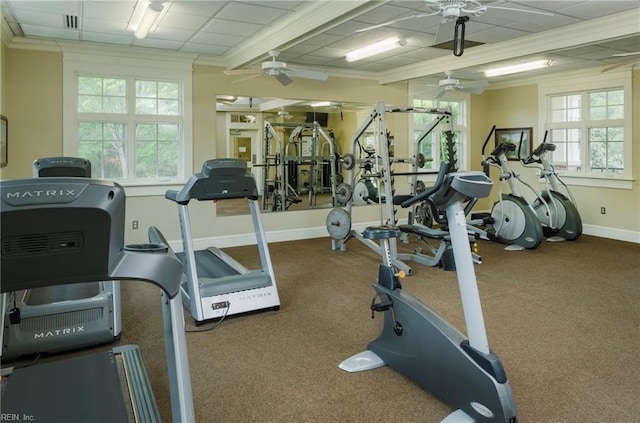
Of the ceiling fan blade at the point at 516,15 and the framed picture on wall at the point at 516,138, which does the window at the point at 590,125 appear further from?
the ceiling fan blade at the point at 516,15

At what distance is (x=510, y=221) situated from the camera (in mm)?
6371

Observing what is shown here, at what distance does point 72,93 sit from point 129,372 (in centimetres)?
431

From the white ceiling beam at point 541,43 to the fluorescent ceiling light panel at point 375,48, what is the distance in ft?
3.49

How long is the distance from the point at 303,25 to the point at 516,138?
557 centimetres

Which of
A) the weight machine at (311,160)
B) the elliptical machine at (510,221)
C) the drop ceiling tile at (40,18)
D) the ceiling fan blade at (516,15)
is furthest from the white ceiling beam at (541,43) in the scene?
the drop ceiling tile at (40,18)

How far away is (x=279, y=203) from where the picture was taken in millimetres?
7059

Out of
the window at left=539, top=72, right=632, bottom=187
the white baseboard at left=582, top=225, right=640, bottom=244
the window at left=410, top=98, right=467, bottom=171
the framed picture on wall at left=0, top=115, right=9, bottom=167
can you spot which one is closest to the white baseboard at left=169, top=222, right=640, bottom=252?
the white baseboard at left=582, top=225, right=640, bottom=244

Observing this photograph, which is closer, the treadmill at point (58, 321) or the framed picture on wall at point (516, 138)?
the treadmill at point (58, 321)

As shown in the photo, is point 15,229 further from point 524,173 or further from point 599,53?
point 524,173

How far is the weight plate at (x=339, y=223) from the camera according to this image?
5.80 m

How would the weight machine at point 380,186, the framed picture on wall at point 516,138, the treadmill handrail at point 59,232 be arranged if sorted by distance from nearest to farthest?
1. the treadmill handrail at point 59,232
2. the weight machine at point 380,186
3. the framed picture on wall at point 516,138

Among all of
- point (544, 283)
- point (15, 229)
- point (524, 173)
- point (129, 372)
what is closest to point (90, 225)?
point (15, 229)

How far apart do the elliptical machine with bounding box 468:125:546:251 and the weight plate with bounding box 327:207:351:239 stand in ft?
5.57

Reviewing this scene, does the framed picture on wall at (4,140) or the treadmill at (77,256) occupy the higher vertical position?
the framed picture on wall at (4,140)
